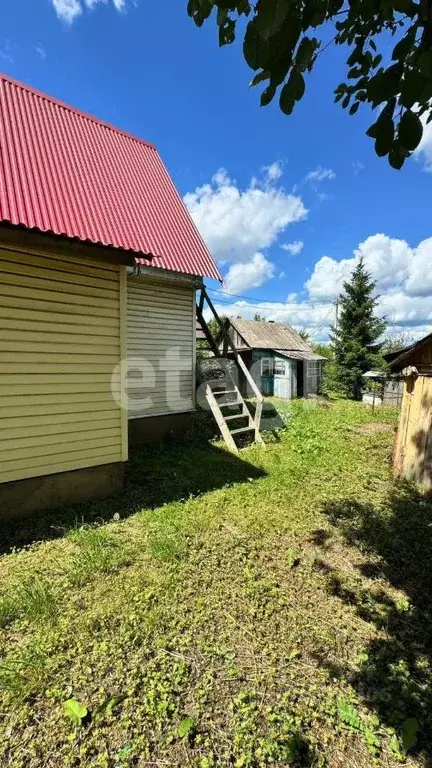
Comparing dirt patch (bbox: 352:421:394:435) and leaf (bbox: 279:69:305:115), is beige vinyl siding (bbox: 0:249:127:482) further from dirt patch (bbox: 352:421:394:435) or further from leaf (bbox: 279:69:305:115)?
dirt patch (bbox: 352:421:394:435)

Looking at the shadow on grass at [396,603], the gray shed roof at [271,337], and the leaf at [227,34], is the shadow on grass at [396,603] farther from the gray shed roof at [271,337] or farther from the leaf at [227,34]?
the gray shed roof at [271,337]

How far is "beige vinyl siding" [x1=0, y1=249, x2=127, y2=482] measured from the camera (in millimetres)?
3887

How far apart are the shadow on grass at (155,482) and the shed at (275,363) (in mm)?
13191

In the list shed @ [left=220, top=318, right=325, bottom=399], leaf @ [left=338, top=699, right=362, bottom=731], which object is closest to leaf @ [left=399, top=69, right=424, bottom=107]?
leaf @ [left=338, top=699, right=362, bottom=731]

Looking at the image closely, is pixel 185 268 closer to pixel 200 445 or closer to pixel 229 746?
pixel 200 445

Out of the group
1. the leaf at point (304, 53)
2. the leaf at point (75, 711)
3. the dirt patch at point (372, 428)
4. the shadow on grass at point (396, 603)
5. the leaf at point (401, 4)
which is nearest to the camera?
the leaf at point (401, 4)

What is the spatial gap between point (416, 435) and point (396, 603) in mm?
2914

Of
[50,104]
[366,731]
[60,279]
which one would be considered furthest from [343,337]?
[366,731]

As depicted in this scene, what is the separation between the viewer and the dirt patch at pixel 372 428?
29.8 feet

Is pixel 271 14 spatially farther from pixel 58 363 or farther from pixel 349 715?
pixel 58 363

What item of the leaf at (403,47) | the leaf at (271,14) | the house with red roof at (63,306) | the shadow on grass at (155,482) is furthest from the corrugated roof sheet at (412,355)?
Answer: the leaf at (271,14)

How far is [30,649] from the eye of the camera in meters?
2.32

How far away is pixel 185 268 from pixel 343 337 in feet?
55.7

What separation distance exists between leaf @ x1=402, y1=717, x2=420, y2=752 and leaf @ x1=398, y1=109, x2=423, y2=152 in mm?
2646
